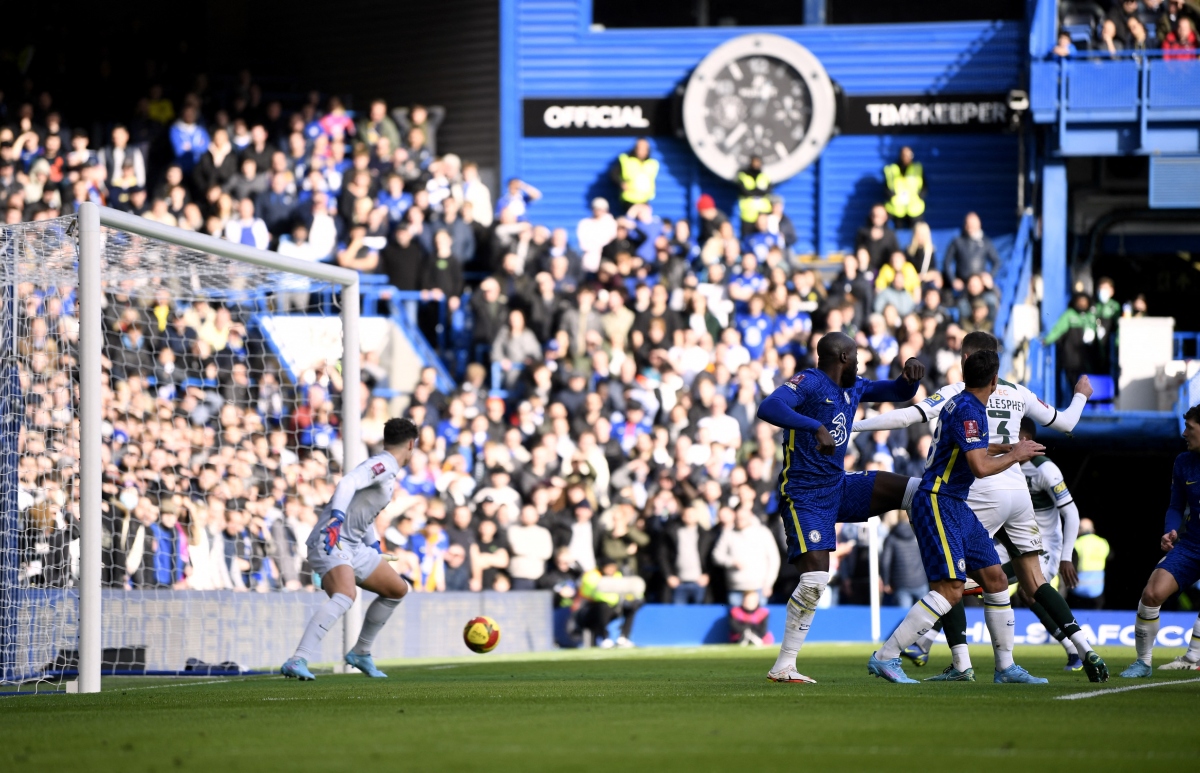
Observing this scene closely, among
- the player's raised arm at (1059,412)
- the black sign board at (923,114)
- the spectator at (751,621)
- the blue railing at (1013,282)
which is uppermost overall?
the black sign board at (923,114)

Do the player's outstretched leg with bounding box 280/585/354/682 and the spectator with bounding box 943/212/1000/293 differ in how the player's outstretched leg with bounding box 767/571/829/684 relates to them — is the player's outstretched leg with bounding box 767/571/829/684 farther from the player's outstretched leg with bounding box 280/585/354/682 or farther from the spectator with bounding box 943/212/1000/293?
the spectator with bounding box 943/212/1000/293

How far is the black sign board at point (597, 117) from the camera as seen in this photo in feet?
84.6

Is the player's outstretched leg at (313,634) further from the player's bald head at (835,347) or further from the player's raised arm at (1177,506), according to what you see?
the player's raised arm at (1177,506)

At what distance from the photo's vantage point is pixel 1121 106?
869 inches

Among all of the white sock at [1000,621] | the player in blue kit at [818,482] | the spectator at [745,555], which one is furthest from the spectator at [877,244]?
the white sock at [1000,621]

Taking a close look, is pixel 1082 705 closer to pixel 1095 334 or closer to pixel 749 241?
pixel 1095 334

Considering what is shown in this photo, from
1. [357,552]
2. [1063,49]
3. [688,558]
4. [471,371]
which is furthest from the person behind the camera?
[1063,49]

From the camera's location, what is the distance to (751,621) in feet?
58.3

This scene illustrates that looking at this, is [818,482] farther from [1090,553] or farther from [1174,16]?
[1174,16]

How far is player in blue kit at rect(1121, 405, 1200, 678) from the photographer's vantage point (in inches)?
437

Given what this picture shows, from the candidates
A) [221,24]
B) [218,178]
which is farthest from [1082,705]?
[221,24]

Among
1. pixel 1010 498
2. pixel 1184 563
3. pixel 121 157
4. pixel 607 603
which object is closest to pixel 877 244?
pixel 607 603

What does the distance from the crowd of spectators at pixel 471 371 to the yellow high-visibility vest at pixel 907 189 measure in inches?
58.0

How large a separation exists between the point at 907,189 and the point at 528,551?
891 cm
